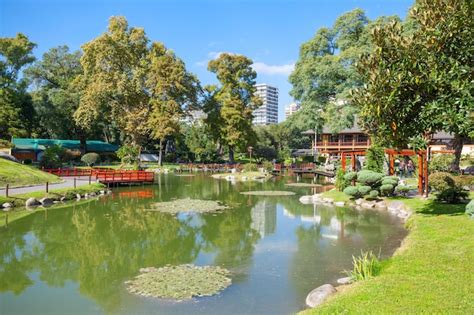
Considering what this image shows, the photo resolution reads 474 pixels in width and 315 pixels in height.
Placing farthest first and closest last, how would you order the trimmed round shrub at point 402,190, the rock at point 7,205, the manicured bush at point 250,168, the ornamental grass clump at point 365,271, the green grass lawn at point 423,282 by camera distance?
1. the manicured bush at point 250,168
2. the trimmed round shrub at point 402,190
3. the rock at point 7,205
4. the ornamental grass clump at point 365,271
5. the green grass lawn at point 423,282

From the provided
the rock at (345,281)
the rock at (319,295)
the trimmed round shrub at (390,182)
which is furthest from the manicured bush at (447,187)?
the rock at (319,295)

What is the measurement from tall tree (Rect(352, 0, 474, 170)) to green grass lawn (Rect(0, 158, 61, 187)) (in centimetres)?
2244

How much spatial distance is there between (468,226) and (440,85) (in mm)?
4651

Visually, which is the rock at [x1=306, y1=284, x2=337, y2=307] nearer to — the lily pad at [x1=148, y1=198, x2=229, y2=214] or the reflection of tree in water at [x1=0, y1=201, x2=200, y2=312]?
the reflection of tree in water at [x1=0, y1=201, x2=200, y2=312]

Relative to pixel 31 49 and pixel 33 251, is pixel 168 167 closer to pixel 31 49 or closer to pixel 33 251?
pixel 31 49

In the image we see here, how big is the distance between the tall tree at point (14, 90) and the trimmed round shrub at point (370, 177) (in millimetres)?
44761

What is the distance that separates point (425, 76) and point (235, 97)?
147 feet

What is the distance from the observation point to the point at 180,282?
10234mm

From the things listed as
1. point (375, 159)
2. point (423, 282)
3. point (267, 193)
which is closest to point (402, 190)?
point (375, 159)

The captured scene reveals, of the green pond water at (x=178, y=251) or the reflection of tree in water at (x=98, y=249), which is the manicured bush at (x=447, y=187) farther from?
the reflection of tree in water at (x=98, y=249)

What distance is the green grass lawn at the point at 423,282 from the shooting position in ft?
23.3

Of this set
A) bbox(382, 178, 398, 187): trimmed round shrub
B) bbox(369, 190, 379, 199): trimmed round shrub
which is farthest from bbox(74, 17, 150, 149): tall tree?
bbox(382, 178, 398, 187): trimmed round shrub

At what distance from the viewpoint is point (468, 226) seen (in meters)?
12.9

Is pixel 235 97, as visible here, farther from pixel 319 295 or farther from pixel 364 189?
pixel 319 295
